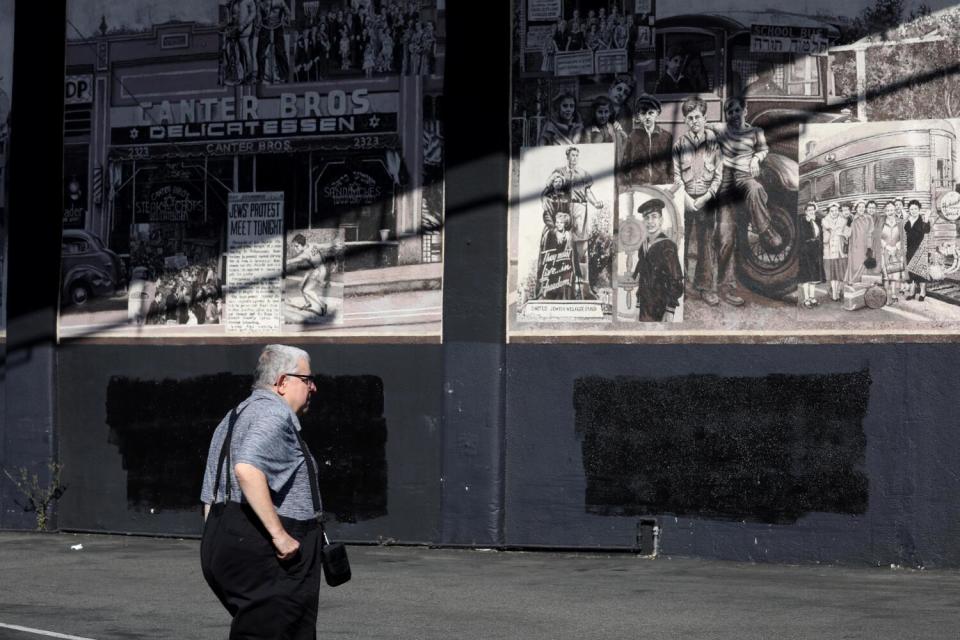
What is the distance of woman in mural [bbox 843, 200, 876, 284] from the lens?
13141 millimetres

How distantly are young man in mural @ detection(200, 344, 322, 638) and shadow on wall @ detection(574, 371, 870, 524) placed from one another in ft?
25.4

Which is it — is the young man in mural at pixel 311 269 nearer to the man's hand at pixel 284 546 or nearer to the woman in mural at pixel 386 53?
the woman in mural at pixel 386 53

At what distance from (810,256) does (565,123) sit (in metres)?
2.81

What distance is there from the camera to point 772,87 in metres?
13.5

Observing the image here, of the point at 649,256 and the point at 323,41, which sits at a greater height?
the point at 323,41

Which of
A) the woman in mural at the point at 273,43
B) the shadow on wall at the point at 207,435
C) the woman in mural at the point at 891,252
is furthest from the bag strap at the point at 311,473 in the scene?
the woman in mural at the point at 273,43

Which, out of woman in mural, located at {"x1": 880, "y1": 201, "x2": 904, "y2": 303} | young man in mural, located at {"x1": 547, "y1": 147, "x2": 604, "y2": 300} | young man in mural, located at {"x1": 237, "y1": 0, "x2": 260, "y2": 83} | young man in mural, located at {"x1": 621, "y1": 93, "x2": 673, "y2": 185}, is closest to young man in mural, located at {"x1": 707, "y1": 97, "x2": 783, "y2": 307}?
young man in mural, located at {"x1": 621, "y1": 93, "x2": 673, "y2": 185}

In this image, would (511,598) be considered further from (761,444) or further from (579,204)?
(579,204)

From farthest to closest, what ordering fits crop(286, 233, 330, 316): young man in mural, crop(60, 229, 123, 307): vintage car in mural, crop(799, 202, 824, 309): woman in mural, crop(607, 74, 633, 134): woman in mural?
crop(60, 229, 123, 307): vintage car in mural < crop(286, 233, 330, 316): young man in mural < crop(607, 74, 633, 134): woman in mural < crop(799, 202, 824, 309): woman in mural

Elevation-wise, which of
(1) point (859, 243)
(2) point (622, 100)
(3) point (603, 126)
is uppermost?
(2) point (622, 100)

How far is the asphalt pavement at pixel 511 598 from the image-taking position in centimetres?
958

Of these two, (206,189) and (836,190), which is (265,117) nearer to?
(206,189)

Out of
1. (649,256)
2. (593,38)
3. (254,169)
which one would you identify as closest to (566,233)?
(649,256)

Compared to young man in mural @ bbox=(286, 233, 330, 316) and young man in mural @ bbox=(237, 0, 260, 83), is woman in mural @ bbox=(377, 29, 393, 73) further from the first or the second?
young man in mural @ bbox=(286, 233, 330, 316)
